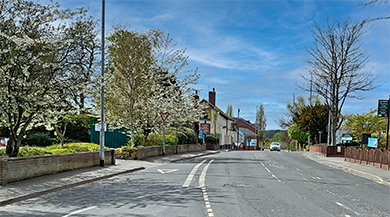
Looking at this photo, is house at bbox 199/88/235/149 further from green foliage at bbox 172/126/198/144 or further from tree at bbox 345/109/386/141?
tree at bbox 345/109/386/141

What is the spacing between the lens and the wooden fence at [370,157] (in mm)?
23953

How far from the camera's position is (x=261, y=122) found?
368 ft

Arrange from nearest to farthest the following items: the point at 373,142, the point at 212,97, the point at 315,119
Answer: the point at 373,142 < the point at 315,119 < the point at 212,97

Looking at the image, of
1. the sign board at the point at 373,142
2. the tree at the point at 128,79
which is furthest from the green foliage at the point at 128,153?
the sign board at the point at 373,142

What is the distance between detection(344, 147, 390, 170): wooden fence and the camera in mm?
23953

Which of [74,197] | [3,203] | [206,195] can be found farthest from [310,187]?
[3,203]

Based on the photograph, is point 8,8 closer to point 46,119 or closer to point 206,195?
point 46,119

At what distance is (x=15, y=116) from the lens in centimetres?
1636

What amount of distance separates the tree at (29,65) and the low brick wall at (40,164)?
1846mm

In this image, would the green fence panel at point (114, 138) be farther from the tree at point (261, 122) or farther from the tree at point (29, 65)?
the tree at point (261, 122)

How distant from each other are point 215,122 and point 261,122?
48505 mm

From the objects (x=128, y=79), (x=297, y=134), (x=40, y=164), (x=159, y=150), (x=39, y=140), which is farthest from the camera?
(x=297, y=134)

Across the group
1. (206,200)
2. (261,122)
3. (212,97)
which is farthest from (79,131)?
(261,122)

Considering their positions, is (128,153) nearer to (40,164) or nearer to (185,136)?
(40,164)
